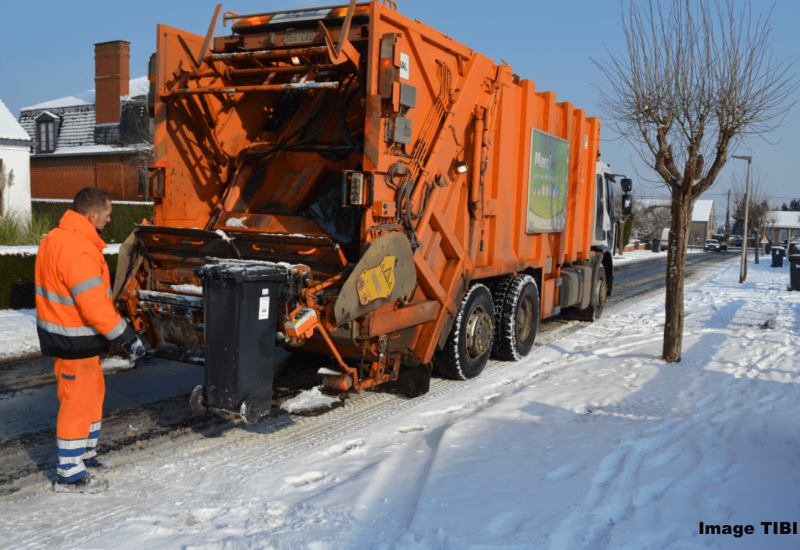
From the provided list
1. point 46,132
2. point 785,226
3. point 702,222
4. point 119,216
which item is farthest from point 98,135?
point 785,226

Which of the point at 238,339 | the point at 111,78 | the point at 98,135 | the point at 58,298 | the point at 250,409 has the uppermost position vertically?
the point at 111,78

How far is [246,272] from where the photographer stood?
4.08 metres

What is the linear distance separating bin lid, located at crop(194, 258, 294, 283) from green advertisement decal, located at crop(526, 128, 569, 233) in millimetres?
3697

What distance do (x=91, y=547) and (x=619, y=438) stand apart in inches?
129

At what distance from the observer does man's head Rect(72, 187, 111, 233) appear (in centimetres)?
361

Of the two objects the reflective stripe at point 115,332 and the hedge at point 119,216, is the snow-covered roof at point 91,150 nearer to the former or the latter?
the hedge at point 119,216

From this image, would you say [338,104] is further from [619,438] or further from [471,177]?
[619,438]

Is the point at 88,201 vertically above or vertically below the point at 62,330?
above

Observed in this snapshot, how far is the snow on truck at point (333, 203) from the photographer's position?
4352 mm

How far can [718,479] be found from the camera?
3688mm

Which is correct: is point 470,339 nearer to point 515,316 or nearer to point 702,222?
point 515,316

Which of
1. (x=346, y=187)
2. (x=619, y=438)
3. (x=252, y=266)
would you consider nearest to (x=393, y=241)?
(x=346, y=187)

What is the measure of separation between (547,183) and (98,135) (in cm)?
2809

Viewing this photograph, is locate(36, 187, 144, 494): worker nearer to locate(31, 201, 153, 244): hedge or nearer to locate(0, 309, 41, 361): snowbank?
locate(0, 309, 41, 361): snowbank
